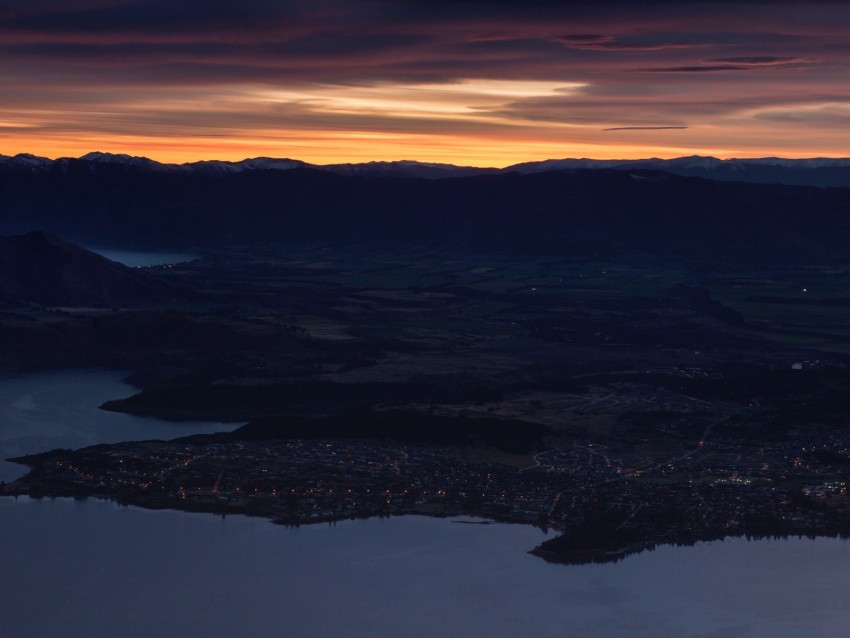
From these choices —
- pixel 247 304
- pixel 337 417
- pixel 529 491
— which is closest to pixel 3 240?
pixel 247 304

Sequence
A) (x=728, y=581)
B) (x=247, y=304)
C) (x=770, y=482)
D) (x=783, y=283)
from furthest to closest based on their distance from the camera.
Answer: (x=783, y=283) → (x=247, y=304) → (x=770, y=482) → (x=728, y=581)

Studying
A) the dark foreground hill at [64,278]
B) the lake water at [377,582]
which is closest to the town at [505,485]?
the lake water at [377,582]

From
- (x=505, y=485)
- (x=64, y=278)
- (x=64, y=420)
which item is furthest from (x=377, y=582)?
(x=64, y=278)

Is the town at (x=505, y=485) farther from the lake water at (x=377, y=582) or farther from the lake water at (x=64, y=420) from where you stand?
the lake water at (x=64, y=420)

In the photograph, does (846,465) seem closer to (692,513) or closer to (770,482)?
(770,482)

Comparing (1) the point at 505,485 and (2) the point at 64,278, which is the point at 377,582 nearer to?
(1) the point at 505,485

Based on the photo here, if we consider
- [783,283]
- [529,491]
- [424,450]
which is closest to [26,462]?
[424,450]

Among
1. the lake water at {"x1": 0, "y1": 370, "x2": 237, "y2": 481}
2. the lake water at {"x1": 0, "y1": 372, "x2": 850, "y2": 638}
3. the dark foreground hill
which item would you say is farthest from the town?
the dark foreground hill

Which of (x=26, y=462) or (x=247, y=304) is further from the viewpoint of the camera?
(x=247, y=304)

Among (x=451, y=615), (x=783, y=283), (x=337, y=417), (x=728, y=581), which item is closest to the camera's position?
(x=451, y=615)
